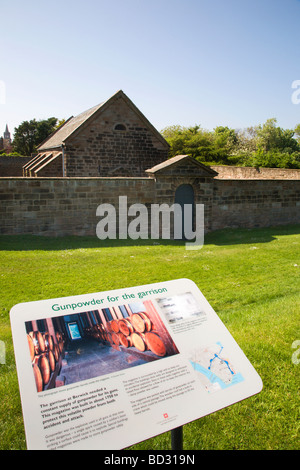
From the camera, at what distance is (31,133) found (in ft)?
216

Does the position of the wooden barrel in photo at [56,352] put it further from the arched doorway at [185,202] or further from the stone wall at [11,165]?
the stone wall at [11,165]

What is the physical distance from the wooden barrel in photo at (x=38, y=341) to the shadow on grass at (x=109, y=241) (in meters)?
9.46

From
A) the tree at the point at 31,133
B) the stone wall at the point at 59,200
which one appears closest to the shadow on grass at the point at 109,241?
the stone wall at the point at 59,200

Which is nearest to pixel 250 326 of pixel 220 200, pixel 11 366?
pixel 11 366

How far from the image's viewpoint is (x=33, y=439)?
2.11m

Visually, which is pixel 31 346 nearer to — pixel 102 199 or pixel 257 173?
pixel 102 199

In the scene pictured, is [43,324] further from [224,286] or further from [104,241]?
[104,241]

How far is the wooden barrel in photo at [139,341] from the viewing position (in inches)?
109

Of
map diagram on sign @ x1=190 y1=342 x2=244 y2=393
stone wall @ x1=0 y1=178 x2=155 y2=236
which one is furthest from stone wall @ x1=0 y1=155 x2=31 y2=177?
map diagram on sign @ x1=190 y1=342 x2=244 y2=393

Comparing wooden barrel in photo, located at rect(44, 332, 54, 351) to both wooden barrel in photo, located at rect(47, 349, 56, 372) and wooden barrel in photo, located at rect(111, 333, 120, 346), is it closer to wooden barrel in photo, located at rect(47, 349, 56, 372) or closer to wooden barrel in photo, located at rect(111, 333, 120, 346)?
wooden barrel in photo, located at rect(47, 349, 56, 372)

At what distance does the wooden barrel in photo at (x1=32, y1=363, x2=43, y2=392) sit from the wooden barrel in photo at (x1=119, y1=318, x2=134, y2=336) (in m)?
0.72

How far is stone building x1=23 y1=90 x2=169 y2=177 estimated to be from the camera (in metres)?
20.9

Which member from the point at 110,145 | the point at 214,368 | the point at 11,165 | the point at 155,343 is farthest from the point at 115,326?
the point at 11,165
